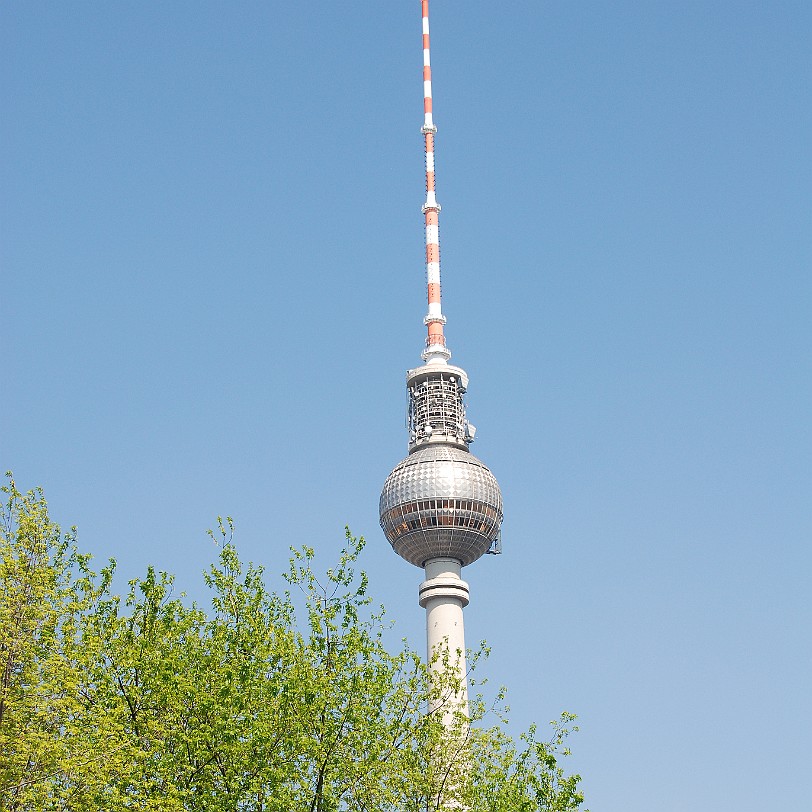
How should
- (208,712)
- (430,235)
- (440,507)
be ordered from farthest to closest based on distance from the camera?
(430,235), (440,507), (208,712)

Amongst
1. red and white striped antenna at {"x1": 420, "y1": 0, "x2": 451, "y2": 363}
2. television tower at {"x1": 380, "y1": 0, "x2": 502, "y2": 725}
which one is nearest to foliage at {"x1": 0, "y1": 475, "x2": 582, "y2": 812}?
television tower at {"x1": 380, "y1": 0, "x2": 502, "y2": 725}

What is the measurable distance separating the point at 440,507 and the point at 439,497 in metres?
0.96

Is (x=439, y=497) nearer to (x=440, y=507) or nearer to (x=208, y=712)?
(x=440, y=507)

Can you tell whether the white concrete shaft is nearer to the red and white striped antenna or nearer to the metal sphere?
the metal sphere

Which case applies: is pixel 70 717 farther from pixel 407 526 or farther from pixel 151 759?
pixel 407 526

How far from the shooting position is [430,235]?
402 ft

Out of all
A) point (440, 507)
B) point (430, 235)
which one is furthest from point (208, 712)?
point (430, 235)

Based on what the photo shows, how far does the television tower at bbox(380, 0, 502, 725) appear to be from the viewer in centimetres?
11200

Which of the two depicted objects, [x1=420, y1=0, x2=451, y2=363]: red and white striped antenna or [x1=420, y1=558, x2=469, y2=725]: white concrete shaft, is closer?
[x1=420, y1=558, x2=469, y2=725]: white concrete shaft

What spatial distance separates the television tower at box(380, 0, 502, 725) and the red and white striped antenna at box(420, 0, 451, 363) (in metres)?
0.18

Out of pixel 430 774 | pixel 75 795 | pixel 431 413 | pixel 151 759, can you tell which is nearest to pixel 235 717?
pixel 151 759

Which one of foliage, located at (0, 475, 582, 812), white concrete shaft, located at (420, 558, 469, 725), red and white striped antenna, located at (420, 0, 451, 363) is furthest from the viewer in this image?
red and white striped antenna, located at (420, 0, 451, 363)

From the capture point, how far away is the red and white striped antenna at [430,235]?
121938mm

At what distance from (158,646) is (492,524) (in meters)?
88.1
